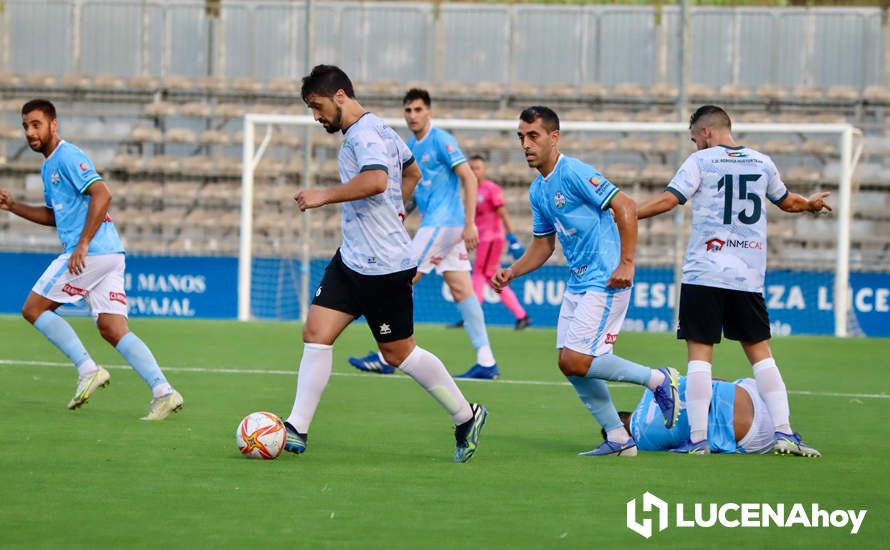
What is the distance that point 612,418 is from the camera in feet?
24.7

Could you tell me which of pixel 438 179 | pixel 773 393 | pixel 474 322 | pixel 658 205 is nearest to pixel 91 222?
pixel 658 205

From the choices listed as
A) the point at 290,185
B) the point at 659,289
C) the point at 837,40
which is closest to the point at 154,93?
the point at 290,185

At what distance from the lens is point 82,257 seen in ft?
28.2

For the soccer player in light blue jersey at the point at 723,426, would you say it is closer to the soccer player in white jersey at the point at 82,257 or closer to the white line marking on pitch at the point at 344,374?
the soccer player in white jersey at the point at 82,257

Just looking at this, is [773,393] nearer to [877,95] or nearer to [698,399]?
[698,399]

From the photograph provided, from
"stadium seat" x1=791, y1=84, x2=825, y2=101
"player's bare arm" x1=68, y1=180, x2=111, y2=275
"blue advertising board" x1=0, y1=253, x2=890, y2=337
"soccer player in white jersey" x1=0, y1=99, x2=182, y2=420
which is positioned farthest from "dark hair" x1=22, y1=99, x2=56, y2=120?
"stadium seat" x1=791, y1=84, x2=825, y2=101

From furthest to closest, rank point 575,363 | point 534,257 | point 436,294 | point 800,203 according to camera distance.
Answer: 1. point 436,294
2. point 800,203
3. point 534,257
4. point 575,363

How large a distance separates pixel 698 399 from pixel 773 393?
451mm

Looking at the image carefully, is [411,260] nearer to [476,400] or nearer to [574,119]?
[476,400]

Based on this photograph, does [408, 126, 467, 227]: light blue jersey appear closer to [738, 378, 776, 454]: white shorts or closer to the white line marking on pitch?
the white line marking on pitch

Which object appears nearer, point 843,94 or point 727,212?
point 727,212

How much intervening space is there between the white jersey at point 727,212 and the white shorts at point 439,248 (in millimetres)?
4317

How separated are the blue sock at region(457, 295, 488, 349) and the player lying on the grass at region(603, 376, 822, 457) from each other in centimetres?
401

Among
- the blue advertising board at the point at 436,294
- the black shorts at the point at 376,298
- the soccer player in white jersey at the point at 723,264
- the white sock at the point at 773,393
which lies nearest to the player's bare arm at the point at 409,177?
the black shorts at the point at 376,298
